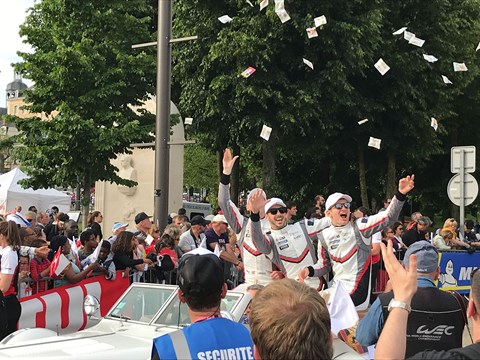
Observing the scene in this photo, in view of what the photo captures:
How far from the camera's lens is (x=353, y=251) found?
7184 mm

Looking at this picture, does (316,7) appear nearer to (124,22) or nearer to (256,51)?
(256,51)

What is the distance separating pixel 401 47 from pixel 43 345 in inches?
918

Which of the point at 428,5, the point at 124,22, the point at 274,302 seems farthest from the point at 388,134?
the point at 274,302

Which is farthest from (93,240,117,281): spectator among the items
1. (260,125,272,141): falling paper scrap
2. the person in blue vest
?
(260,125,272,141): falling paper scrap

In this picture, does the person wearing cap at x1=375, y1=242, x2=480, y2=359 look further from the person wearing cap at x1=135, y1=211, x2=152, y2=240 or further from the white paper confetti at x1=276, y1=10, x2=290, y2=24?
the white paper confetti at x1=276, y1=10, x2=290, y2=24

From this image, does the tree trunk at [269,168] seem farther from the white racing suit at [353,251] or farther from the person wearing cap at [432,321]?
the person wearing cap at [432,321]

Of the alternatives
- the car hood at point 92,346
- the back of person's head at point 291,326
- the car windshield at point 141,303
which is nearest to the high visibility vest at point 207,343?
the back of person's head at point 291,326

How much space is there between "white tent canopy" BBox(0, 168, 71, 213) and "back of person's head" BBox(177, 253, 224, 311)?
2260 centimetres

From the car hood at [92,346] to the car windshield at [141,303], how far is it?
24cm

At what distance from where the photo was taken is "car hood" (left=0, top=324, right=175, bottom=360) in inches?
213

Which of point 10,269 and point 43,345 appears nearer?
point 43,345

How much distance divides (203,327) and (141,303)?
3.58 m

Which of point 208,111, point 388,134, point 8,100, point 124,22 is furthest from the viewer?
point 8,100

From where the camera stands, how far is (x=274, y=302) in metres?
2.52
